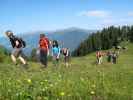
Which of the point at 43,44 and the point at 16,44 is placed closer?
the point at 16,44

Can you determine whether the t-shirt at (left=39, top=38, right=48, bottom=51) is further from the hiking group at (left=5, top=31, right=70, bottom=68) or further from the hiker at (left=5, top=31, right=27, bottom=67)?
the hiker at (left=5, top=31, right=27, bottom=67)

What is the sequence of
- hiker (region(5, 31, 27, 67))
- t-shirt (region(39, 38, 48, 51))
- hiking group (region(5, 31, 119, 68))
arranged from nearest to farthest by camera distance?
hiker (region(5, 31, 27, 67)) → hiking group (region(5, 31, 119, 68)) → t-shirt (region(39, 38, 48, 51))

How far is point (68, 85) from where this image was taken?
1377 centimetres

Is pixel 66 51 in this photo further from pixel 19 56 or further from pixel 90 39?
pixel 90 39

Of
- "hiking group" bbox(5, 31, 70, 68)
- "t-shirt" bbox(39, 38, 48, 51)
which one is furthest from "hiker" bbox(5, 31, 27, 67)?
"t-shirt" bbox(39, 38, 48, 51)

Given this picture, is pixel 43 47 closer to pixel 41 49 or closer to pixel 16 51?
pixel 41 49

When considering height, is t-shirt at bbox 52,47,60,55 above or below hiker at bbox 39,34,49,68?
below

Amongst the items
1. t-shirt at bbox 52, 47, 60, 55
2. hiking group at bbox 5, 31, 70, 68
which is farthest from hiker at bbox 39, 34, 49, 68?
t-shirt at bbox 52, 47, 60, 55

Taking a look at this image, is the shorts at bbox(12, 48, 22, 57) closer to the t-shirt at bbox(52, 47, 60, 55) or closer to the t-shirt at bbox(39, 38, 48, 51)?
the t-shirt at bbox(39, 38, 48, 51)

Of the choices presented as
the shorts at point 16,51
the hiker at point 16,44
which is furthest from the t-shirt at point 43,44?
the shorts at point 16,51

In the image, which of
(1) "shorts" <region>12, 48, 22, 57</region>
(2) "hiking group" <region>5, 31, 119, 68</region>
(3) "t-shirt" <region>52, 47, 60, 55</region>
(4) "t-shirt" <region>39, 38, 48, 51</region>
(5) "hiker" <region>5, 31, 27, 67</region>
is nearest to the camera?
(5) "hiker" <region>5, 31, 27, 67</region>

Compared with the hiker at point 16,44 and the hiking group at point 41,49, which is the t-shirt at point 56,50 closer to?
the hiking group at point 41,49

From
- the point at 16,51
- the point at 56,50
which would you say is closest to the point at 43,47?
the point at 16,51

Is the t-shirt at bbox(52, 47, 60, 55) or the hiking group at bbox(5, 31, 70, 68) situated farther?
the t-shirt at bbox(52, 47, 60, 55)
